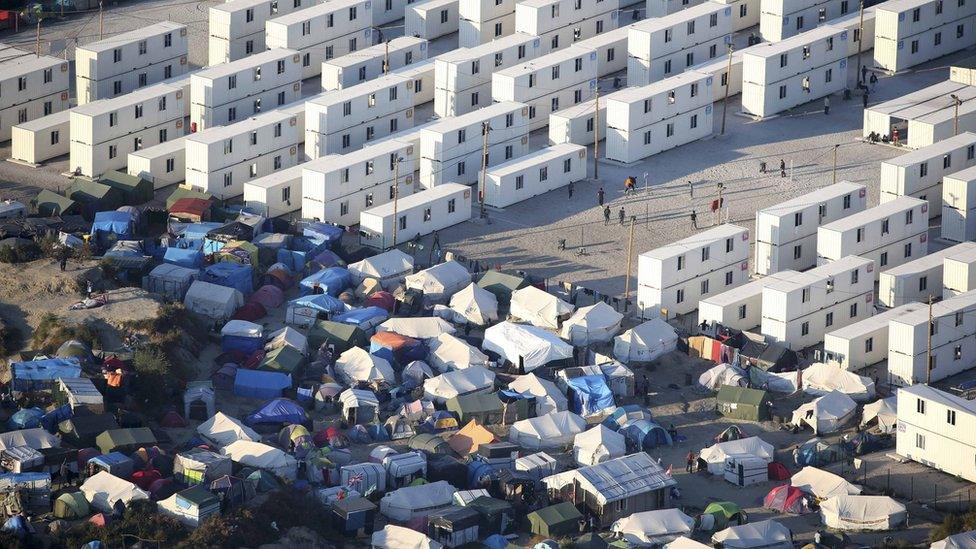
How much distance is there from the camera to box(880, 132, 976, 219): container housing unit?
124 meters

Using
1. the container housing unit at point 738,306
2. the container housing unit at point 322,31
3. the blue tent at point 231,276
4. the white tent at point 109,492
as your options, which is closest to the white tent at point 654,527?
the white tent at point 109,492

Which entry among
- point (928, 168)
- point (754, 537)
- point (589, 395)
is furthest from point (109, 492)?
point (928, 168)

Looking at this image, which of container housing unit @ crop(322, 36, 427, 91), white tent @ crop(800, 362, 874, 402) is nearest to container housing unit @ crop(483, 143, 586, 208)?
container housing unit @ crop(322, 36, 427, 91)

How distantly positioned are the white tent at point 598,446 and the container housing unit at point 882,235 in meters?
20.8

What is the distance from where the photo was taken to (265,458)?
317 feet

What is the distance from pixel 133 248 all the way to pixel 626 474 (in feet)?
100

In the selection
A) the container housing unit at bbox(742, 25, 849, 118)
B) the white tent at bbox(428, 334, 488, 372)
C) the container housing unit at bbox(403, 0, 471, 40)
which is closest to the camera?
the white tent at bbox(428, 334, 488, 372)

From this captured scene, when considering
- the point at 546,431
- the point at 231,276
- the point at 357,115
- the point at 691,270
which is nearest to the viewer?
the point at 546,431

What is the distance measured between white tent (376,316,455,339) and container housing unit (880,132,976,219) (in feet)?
85.8

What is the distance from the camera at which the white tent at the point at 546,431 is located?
101250 mm

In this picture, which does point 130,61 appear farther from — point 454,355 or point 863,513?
point 863,513

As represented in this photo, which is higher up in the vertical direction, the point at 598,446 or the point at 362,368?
the point at 362,368

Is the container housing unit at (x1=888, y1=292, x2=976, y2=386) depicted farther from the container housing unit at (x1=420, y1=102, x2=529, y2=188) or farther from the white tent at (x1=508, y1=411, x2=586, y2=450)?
the container housing unit at (x1=420, y1=102, x2=529, y2=188)

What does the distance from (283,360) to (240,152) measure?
2361 cm
